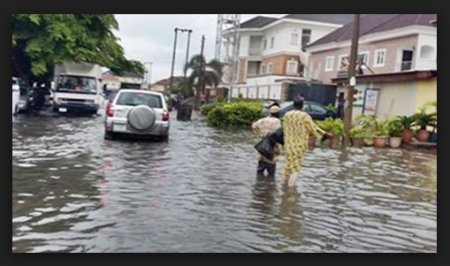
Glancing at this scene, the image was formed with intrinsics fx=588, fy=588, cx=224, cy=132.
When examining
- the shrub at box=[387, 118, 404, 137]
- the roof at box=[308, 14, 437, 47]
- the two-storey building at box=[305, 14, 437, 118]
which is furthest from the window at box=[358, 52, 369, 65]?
the shrub at box=[387, 118, 404, 137]

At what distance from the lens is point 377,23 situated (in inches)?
200

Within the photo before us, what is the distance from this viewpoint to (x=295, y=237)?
446 cm

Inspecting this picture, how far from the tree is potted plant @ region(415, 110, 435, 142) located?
101 inches

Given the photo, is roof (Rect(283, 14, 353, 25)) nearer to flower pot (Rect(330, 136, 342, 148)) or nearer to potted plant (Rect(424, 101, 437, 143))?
potted plant (Rect(424, 101, 437, 143))

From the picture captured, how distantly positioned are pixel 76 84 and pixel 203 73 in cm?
109

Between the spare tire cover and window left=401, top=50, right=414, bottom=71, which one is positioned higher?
window left=401, top=50, right=414, bottom=71

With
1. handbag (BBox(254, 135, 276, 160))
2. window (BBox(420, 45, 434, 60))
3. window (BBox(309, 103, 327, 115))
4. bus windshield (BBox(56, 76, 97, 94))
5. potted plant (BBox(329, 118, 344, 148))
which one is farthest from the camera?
handbag (BBox(254, 135, 276, 160))

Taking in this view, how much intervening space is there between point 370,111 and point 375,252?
198 centimetres

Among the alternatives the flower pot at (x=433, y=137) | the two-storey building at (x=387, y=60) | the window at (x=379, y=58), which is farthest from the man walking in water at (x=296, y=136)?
the flower pot at (x=433, y=137)

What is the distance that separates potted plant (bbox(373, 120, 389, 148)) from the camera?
583 centimetres

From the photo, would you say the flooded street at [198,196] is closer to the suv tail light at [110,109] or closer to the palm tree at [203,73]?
the suv tail light at [110,109]

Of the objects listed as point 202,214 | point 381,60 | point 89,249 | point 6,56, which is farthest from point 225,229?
point 381,60

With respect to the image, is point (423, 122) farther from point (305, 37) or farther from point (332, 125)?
point (305, 37)

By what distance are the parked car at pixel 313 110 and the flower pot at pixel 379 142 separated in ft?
2.49
